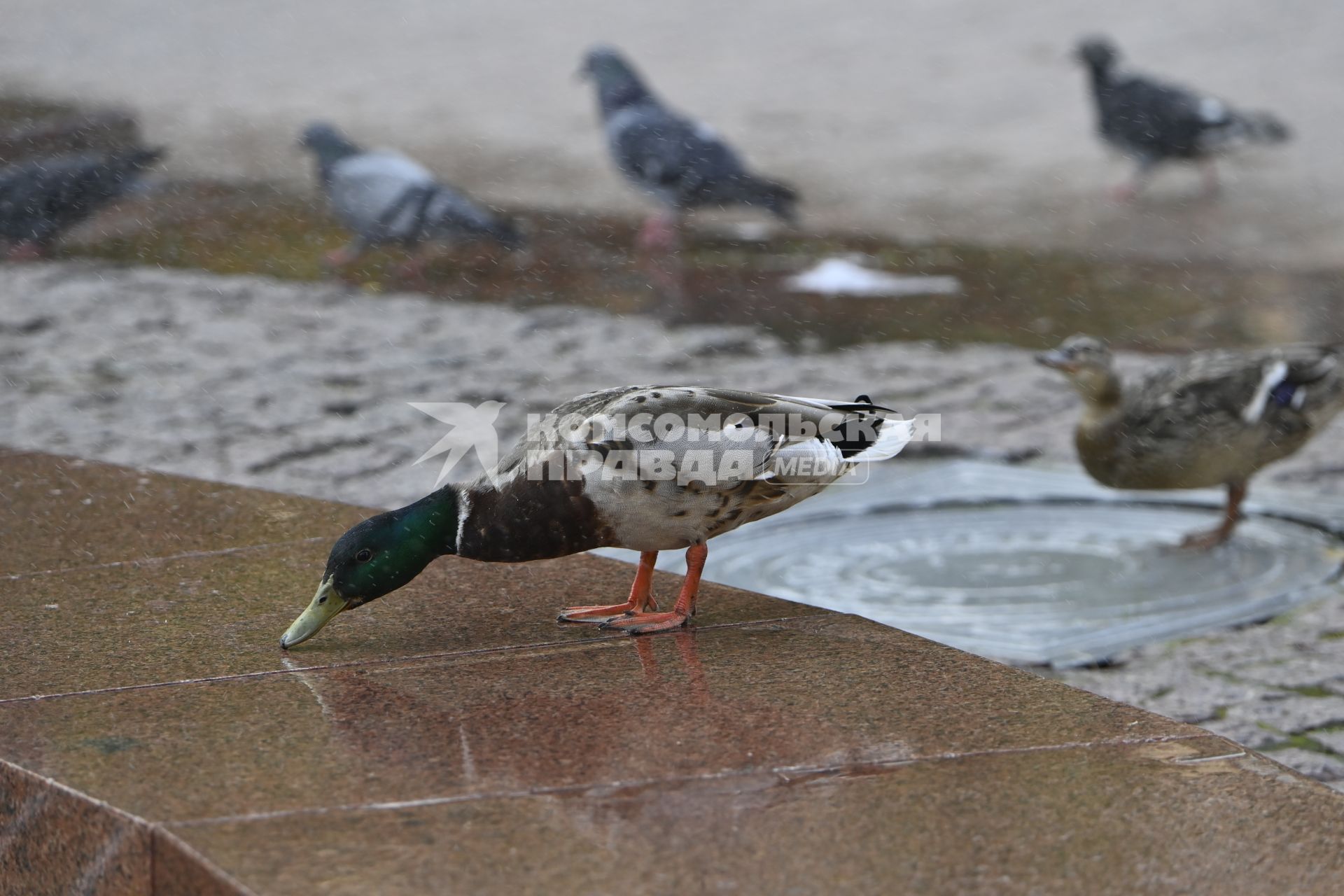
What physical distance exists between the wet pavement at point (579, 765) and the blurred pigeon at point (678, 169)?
20.5ft

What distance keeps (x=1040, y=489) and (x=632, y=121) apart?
505cm

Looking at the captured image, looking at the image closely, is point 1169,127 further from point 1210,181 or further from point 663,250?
point 663,250

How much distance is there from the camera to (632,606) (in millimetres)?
3504

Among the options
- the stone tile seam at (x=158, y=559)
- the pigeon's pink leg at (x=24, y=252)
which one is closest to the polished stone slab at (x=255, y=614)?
the stone tile seam at (x=158, y=559)

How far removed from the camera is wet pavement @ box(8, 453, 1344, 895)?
2.42 meters

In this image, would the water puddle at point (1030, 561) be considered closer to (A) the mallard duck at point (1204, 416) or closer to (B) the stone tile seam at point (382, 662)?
(A) the mallard duck at point (1204, 416)

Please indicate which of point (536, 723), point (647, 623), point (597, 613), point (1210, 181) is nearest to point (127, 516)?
point (597, 613)

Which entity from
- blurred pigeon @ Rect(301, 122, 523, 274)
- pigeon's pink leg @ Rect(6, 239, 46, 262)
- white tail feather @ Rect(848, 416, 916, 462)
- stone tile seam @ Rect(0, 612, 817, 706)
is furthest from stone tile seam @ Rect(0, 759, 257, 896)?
pigeon's pink leg @ Rect(6, 239, 46, 262)

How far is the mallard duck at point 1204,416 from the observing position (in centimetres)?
520

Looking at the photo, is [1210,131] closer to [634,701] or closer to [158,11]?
[634,701]

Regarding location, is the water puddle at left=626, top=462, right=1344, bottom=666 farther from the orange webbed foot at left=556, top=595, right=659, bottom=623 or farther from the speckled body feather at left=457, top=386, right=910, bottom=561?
the speckled body feather at left=457, top=386, right=910, bottom=561

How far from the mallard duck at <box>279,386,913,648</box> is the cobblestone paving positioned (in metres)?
1.56

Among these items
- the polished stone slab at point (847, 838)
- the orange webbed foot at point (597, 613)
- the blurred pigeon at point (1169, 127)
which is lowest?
the polished stone slab at point (847, 838)

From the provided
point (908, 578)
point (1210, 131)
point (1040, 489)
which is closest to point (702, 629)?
point (908, 578)
